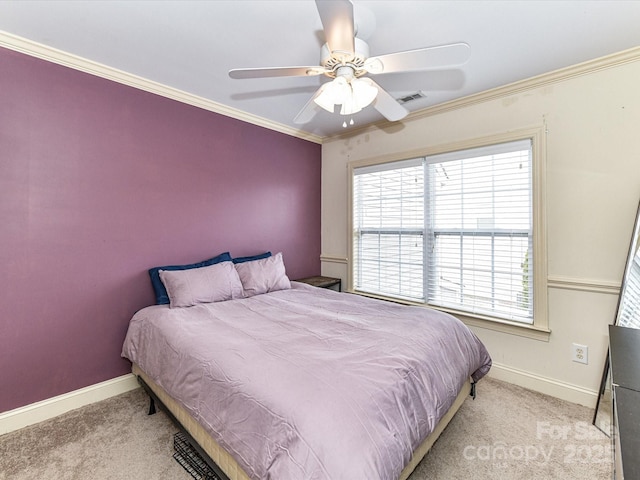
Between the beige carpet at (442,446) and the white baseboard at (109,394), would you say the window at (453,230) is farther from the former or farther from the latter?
the beige carpet at (442,446)

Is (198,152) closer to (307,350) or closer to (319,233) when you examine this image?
(319,233)

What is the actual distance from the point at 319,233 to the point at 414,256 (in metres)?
1.40

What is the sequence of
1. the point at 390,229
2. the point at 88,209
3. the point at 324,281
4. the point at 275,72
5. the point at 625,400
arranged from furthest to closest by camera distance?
the point at 324,281 < the point at 390,229 < the point at 88,209 < the point at 275,72 < the point at 625,400

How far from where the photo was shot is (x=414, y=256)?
3.19 metres

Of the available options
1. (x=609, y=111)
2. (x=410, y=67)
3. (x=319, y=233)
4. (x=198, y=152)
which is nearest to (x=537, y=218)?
(x=609, y=111)

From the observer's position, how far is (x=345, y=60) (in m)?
1.59

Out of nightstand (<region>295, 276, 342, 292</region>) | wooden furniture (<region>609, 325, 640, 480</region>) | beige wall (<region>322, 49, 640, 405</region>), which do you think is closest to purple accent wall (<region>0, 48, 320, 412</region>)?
nightstand (<region>295, 276, 342, 292</region>)

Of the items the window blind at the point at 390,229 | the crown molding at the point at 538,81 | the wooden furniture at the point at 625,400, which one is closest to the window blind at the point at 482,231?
the window blind at the point at 390,229

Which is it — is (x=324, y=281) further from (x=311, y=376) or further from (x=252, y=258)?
(x=311, y=376)

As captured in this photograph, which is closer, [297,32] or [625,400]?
[625,400]

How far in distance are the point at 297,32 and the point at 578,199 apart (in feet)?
7.75

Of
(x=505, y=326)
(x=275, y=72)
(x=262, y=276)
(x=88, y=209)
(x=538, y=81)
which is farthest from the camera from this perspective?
(x=262, y=276)

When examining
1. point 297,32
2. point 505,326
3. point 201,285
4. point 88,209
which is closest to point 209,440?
point 201,285

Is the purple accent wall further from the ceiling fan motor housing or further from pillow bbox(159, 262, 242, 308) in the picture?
the ceiling fan motor housing
